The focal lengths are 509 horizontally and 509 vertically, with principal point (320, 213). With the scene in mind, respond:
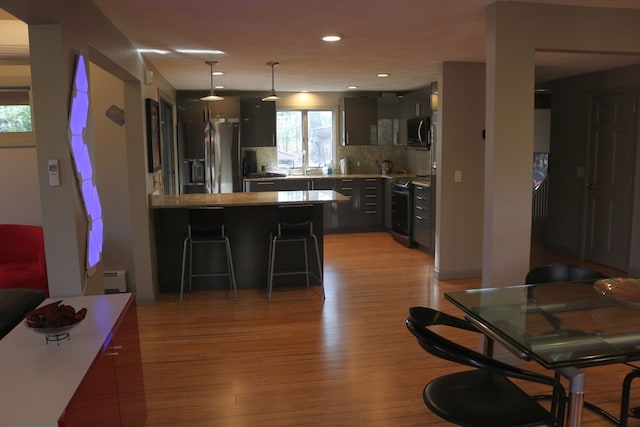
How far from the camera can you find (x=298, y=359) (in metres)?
3.53

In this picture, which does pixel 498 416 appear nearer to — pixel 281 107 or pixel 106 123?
pixel 106 123

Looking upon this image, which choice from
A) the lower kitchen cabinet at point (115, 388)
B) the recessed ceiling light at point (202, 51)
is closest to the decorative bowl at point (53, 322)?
the lower kitchen cabinet at point (115, 388)

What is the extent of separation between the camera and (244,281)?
5.29 meters

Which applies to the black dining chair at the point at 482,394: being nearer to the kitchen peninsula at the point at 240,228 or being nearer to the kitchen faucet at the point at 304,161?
the kitchen peninsula at the point at 240,228

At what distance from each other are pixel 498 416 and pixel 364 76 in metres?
5.01

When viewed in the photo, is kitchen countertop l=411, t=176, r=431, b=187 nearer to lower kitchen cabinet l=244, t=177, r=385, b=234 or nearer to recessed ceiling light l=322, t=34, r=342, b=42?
lower kitchen cabinet l=244, t=177, r=385, b=234

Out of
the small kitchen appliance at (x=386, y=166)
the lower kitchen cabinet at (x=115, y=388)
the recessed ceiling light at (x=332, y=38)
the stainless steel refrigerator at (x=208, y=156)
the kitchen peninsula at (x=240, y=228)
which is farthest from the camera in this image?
the small kitchen appliance at (x=386, y=166)

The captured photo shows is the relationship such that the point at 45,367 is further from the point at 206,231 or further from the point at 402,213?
the point at 402,213

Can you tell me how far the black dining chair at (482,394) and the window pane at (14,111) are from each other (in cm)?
406

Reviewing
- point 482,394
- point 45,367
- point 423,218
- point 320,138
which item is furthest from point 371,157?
point 45,367

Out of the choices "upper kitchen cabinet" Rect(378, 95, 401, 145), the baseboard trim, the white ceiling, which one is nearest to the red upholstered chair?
the white ceiling

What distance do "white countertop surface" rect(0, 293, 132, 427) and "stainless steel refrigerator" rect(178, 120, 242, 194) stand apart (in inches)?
214

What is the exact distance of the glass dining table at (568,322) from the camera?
1.90 metres

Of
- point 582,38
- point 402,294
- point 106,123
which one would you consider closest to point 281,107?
point 106,123
